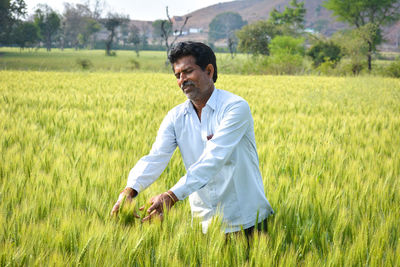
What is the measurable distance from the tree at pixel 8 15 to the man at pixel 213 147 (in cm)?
4666

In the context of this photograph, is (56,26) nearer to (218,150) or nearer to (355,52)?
(355,52)

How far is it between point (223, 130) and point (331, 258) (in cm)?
68

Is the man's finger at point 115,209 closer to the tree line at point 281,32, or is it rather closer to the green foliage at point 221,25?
the tree line at point 281,32

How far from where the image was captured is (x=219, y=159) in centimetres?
149

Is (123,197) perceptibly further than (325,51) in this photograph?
No

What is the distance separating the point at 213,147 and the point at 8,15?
48.7 meters

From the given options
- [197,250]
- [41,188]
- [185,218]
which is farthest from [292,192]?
[41,188]

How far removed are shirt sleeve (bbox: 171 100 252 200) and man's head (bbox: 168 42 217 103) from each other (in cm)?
19

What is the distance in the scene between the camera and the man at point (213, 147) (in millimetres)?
1588

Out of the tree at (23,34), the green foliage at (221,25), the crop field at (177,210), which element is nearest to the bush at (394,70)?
the crop field at (177,210)

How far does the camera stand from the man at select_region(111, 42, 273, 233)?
5.21ft

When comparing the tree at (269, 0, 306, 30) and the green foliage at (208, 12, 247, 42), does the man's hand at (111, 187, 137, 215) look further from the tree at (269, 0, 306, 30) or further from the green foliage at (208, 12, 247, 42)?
the green foliage at (208, 12, 247, 42)

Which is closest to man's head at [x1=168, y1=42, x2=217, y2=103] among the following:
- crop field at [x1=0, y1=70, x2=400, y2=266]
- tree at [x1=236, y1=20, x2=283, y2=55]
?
crop field at [x1=0, y1=70, x2=400, y2=266]

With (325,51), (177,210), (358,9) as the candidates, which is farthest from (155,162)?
(358,9)
